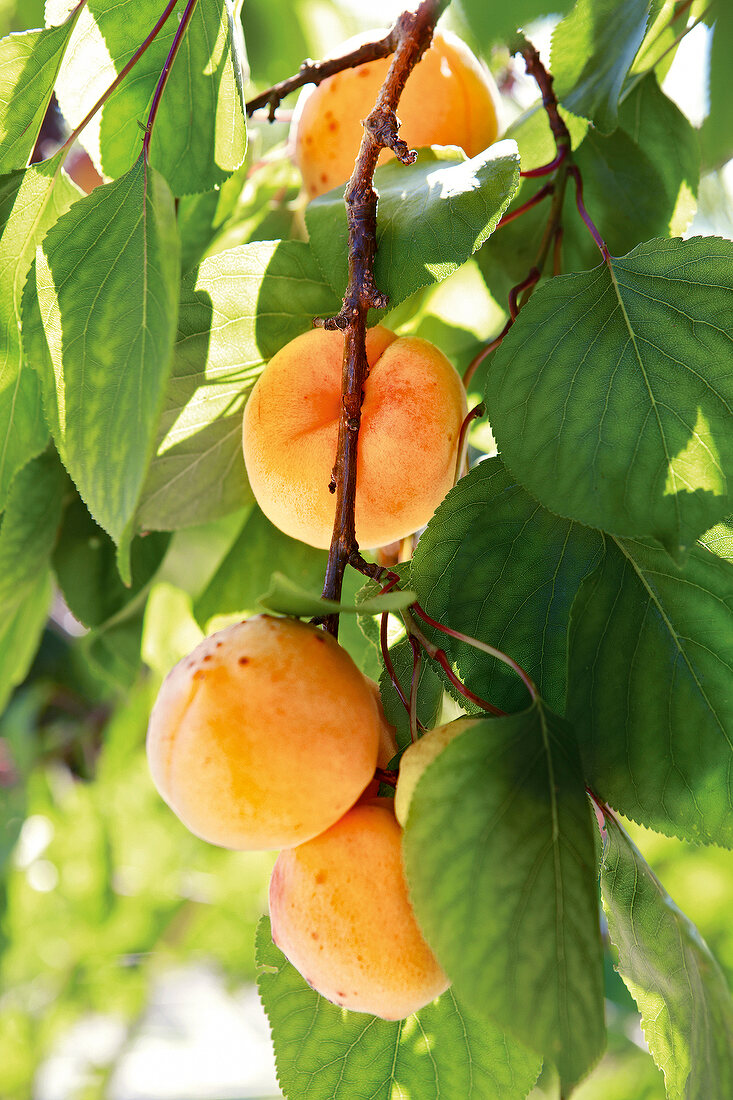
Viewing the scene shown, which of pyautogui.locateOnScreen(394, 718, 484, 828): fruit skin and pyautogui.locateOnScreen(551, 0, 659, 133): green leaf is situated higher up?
pyautogui.locateOnScreen(551, 0, 659, 133): green leaf

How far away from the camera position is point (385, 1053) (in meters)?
0.39

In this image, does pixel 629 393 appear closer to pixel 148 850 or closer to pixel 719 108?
pixel 719 108

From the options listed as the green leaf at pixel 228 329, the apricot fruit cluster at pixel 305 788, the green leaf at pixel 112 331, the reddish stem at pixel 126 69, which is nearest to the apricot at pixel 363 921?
the apricot fruit cluster at pixel 305 788

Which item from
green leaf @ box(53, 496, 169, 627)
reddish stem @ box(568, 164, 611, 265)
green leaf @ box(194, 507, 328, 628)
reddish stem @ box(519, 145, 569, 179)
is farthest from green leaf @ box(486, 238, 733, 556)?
green leaf @ box(53, 496, 169, 627)

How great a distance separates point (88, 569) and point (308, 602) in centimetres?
36

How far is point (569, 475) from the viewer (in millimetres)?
336

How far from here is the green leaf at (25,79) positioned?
429 mm

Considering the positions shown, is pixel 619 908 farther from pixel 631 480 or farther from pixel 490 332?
pixel 490 332

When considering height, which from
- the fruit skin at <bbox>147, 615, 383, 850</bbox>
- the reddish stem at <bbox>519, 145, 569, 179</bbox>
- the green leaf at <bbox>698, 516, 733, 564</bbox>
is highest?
the reddish stem at <bbox>519, 145, 569, 179</bbox>

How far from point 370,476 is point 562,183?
0.78ft

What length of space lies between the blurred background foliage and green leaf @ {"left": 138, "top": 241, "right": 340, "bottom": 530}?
0.44 ft

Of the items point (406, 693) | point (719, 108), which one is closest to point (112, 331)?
point (406, 693)

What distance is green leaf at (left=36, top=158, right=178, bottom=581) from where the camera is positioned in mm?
323

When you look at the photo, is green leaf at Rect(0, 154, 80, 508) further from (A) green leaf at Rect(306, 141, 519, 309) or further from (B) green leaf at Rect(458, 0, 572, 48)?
(B) green leaf at Rect(458, 0, 572, 48)
